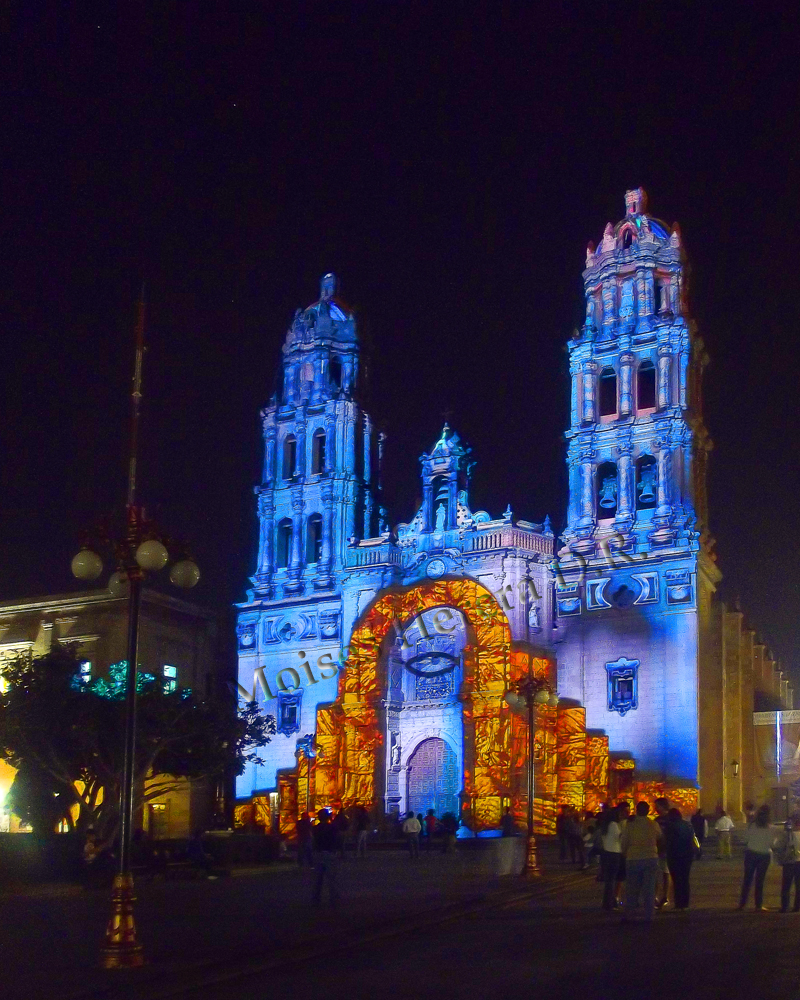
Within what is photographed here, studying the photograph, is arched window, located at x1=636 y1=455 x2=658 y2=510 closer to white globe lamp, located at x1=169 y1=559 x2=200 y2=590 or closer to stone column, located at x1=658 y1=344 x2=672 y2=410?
stone column, located at x1=658 y1=344 x2=672 y2=410

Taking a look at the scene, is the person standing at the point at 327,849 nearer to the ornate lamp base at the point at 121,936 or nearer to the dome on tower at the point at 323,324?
the ornate lamp base at the point at 121,936

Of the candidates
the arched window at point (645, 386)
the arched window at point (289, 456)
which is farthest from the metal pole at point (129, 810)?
the arched window at point (289, 456)

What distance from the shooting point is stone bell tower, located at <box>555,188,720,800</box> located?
51125 millimetres

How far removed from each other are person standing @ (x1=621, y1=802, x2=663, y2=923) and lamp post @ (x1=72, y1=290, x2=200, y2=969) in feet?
21.5

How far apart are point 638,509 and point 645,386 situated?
18.5 ft

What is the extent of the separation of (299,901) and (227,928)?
4729 mm

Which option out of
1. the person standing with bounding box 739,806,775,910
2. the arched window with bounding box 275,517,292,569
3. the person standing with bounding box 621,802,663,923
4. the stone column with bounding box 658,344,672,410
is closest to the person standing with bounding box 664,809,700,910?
the person standing with bounding box 739,806,775,910

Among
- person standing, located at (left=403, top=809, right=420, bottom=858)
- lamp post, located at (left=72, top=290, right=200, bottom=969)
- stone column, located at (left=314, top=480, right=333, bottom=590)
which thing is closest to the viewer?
lamp post, located at (left=72, top=290, right=200, bottom=969)

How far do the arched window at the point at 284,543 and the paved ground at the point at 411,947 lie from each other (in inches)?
1459

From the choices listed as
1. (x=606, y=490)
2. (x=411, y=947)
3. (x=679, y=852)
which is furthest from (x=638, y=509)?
(x=411, y=947)

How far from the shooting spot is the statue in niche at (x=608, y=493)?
55.2 meters

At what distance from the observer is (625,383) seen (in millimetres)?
55094

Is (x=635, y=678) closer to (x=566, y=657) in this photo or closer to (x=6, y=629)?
(x=566, y=657)

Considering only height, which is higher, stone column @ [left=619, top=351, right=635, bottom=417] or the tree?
stone column @ [left=619, top=351, right=635, bottom=417]
